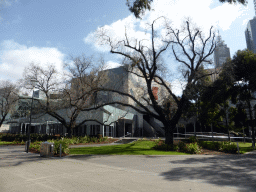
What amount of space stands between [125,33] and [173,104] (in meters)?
15.3

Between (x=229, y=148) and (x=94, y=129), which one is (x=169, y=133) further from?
(x=94, y=129)

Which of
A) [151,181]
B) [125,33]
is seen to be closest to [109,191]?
[151,181]

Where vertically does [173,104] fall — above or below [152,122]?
above

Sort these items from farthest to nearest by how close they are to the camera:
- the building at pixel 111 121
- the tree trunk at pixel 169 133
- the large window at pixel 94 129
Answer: the large window at pixel 94 129
the building at pixel 111 121
the tree trunk at pixel 169 133

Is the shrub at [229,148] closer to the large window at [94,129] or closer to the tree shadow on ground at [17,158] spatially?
the tree shadow on ground at [17,158]

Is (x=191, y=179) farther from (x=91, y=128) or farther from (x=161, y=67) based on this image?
(x=91, y=128)

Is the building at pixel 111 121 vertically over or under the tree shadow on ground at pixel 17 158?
over

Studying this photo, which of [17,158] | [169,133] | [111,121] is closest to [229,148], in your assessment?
[169,133]

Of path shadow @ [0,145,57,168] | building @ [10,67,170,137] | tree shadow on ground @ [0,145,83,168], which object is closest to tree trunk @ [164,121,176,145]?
building @ [10,67,170,137]

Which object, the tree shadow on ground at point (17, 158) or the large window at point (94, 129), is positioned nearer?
the tree shadow on ground at point (17, 158)

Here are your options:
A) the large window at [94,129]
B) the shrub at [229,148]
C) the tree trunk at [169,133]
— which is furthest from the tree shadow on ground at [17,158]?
the large window at [94,129]

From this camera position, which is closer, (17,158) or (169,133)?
(17,158)

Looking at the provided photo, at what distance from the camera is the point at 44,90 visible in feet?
86.1

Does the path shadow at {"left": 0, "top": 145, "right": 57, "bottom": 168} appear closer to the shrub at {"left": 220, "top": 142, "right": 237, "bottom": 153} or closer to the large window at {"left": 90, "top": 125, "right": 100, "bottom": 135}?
the shrub at {"left": 220, "top": 142, "right": 237, "bottom": 153}
